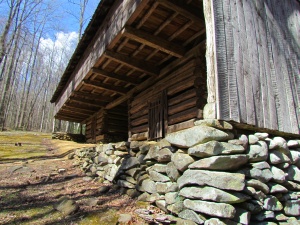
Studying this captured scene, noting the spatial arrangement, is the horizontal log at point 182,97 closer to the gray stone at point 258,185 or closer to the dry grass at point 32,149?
the gray stone at point 258,185

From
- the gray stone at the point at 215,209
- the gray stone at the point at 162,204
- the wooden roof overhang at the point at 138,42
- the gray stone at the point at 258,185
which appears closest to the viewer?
the gray stone at the point at 215,209

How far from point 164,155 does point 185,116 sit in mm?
2157

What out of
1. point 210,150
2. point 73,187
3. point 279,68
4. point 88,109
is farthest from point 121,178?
point 88,109

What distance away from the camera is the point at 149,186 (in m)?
4.20

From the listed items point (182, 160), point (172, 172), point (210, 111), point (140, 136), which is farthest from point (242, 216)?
point (140, 136)

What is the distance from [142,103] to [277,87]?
4.49m

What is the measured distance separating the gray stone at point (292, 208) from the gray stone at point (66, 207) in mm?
3407

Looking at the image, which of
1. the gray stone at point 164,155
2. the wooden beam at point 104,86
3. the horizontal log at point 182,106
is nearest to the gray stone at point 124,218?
the gray stone at point 164,155

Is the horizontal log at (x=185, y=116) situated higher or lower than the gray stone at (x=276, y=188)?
higher

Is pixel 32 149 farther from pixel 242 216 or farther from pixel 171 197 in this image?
pixel 242 216

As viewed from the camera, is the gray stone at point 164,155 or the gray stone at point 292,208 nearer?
the gray stone at point 292,208

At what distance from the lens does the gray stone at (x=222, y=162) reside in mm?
2825

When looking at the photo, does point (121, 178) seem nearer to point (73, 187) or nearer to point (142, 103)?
point (73, 187)

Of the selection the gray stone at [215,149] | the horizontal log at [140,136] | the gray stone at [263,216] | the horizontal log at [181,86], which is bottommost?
the gray stone at [263,216]
